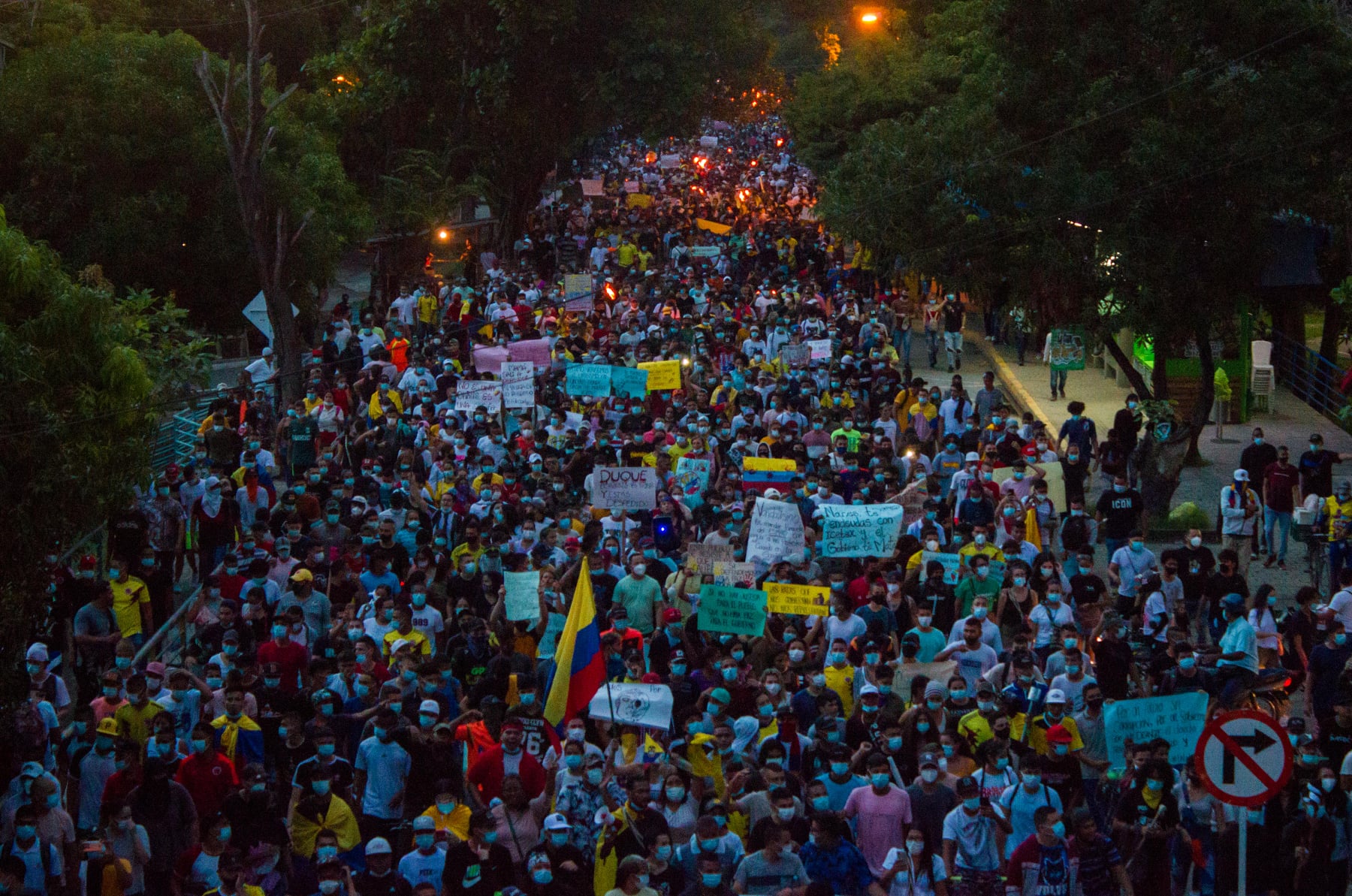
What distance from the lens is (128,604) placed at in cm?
1471

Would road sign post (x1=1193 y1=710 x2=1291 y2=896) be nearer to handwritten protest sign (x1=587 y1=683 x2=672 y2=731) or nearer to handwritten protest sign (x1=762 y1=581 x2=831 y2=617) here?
handwritten protest sign (x1=587 y1=683 x2=672 y2=731)

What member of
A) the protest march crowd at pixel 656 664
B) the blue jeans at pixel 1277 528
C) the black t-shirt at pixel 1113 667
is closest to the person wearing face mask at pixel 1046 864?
the protest march crowd at pixel 656 664

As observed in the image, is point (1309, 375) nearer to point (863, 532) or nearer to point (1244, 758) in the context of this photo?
point (863, 532)

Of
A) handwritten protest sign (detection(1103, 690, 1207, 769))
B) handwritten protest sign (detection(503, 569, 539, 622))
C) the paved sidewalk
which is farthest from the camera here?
the paved sidewalk

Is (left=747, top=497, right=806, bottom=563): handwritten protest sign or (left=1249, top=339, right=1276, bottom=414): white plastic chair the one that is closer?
(left=747, top=497, right=806, bottom=563): handwritten protest sign

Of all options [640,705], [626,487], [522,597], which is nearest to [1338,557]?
[626,487]

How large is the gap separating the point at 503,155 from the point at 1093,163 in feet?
79.2

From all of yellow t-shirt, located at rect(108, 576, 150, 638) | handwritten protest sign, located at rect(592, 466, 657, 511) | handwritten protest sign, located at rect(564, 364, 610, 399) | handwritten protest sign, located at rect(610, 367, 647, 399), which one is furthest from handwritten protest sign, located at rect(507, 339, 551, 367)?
yellow t-shirt, located at rect(108, 576, 150, 638)

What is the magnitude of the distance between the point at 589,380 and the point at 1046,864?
12915 millimetres

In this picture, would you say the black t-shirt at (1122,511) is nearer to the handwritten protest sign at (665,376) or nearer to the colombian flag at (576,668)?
the colombian flag at (576,668)

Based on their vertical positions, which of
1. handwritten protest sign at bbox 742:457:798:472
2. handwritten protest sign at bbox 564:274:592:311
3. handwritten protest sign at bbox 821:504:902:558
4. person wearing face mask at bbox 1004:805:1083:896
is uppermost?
handwritten protest sign at bbox 564:274:592:311

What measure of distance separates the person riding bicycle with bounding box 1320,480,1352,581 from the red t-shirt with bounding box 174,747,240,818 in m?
10.2

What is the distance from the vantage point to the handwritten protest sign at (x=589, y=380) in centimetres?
2244

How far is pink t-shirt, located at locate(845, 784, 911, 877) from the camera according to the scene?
35.7 feet
